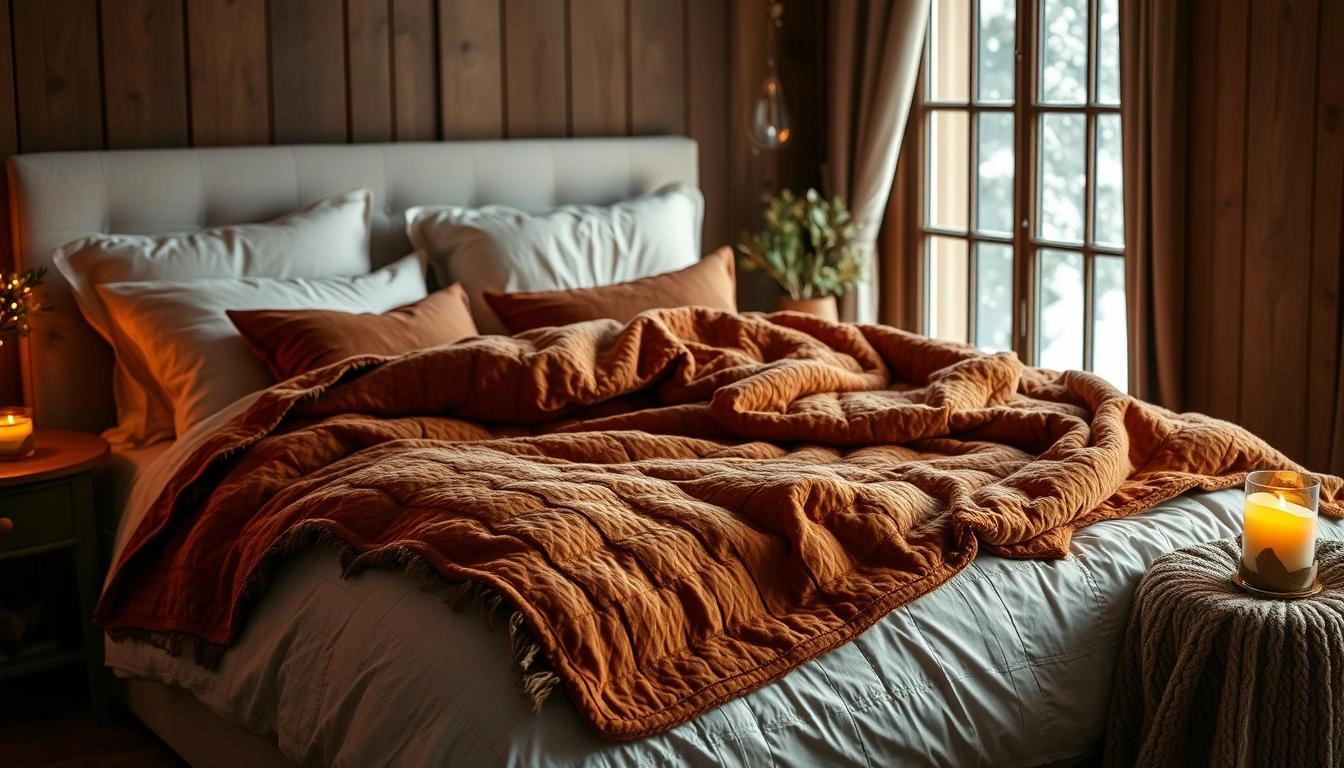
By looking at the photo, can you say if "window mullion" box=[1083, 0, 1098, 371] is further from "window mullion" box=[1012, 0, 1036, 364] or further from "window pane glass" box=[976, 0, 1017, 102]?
"window pane glass" box=[976, 0, 1017, 102]

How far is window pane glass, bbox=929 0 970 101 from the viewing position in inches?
171

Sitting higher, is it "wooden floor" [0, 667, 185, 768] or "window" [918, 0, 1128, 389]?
"window" [918, 0, 1128, 389]

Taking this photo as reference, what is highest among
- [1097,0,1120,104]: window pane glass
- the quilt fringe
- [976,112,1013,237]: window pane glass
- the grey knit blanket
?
[1097,0,1120,104]: window pane glass

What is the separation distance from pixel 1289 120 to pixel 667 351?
1.55 m

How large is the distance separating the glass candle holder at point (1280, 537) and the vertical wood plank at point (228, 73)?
2533 mm

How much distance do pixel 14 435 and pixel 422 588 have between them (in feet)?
4.43

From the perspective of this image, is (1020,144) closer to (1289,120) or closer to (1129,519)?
(1289,120)

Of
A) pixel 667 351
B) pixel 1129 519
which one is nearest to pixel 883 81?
pixel 667 351

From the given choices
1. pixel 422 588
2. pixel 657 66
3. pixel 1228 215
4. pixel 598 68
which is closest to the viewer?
pixel 422 588

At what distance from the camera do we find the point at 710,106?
4.52 meters

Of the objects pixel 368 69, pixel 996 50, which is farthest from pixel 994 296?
pixel 368 69

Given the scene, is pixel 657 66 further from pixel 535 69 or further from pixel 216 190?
pixel 216 190

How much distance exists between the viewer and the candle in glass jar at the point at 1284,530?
2191 mm

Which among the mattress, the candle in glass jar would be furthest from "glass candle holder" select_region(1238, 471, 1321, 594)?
the mattress
